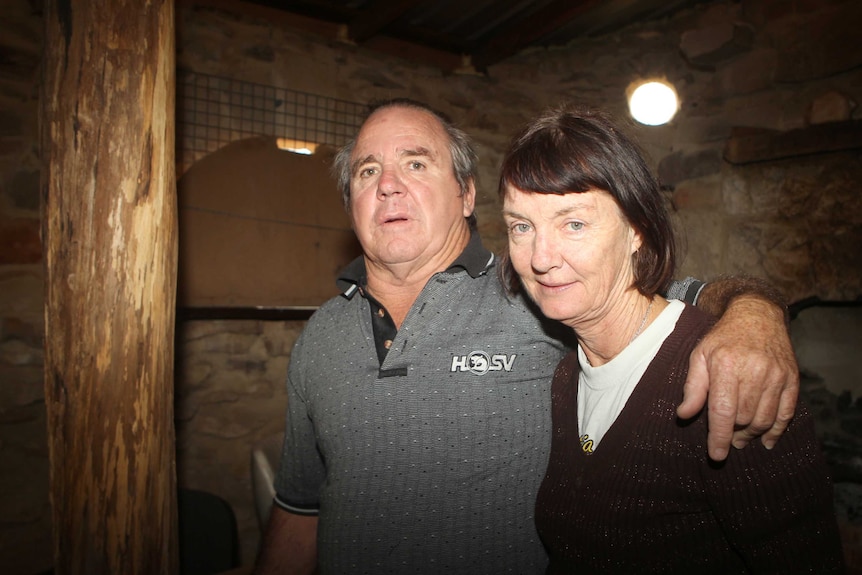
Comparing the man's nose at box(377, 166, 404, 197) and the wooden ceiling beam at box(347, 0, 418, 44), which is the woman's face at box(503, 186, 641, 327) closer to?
the man's nose at box(377, 166, 404, 197)

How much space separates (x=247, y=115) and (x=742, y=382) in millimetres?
2721

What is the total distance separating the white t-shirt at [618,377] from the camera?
0.99 meters

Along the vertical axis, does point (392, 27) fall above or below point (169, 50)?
above

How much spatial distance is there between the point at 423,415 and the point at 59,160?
0.92m

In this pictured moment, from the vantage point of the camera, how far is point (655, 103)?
2.83 m

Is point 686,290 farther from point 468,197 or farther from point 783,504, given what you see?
point 468,197

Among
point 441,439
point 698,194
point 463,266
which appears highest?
point 698,194

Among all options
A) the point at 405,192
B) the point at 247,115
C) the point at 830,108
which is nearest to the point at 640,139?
the point at 830,108

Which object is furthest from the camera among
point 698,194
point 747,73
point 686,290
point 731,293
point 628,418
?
point 698,194

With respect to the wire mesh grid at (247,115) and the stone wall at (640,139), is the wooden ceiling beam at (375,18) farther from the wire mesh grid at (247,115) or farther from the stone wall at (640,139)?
the wire mesh grid at (247,115)

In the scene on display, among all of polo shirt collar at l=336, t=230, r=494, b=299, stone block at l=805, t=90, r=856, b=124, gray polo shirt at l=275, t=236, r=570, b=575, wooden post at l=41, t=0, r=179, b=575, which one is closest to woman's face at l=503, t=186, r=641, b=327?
gray polo shirt at l=275, t=236, r=570, b=575

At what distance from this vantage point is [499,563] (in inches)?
47.7

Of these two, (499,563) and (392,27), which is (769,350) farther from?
(392,27)

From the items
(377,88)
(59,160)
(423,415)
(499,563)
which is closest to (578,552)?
(499,563)
